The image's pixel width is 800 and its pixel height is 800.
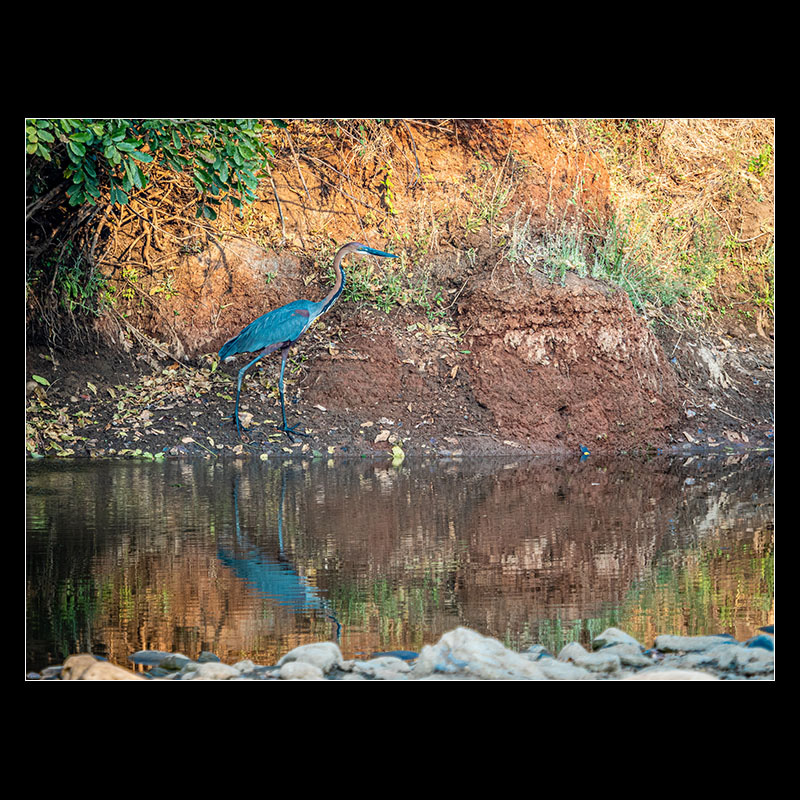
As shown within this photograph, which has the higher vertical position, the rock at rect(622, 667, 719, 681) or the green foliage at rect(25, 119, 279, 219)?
the green foliage at rect(25, 119, 279, 219)

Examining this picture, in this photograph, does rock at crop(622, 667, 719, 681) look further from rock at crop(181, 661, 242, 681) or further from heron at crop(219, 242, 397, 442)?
heron at crop(219, 242, 397, 442)

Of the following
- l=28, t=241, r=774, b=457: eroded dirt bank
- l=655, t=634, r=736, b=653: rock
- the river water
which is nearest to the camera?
l=655, t=634, r=736, b=653: rock

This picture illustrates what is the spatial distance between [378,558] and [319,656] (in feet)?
4.35

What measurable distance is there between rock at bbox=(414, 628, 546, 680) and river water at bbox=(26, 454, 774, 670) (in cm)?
15

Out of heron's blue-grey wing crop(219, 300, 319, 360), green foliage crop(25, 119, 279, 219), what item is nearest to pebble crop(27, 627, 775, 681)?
green foliage crop(25, 119, 279, 219)

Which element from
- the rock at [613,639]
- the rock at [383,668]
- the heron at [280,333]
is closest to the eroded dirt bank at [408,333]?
the heron at [280,333]

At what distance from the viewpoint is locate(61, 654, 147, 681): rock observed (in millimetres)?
2814

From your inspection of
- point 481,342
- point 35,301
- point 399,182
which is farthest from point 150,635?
point 399,182

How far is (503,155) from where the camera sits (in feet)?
32.8

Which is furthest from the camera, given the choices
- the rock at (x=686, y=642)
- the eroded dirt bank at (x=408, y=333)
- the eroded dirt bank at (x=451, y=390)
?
the eroded dirt bank at (x=408, y=333)

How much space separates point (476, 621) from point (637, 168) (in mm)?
8774

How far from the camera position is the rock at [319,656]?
288 cm

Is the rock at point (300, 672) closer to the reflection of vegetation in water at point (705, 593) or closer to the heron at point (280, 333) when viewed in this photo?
the reflection of vegetation in water at point (705, 593)

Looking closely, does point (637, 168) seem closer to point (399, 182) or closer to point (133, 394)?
point (399, 182)
